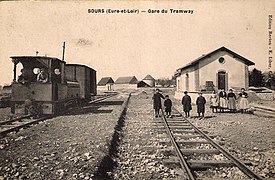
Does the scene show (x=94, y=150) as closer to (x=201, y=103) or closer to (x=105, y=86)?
(x=201, y=103)

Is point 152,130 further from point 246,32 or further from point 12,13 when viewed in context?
point 12,13

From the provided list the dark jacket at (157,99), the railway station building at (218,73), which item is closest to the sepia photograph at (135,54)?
the dark jacket at (157,99)

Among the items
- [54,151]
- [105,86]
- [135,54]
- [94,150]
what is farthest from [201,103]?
[105,86]

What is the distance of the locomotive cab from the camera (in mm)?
7377

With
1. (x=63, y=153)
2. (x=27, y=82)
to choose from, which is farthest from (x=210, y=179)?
(x=27, y=82)

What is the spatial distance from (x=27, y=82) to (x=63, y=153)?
161 inches

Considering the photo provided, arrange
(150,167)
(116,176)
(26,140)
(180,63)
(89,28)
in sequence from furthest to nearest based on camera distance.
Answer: (180,63) < (89,28) < (26,140) < (150,167) < (116,176)

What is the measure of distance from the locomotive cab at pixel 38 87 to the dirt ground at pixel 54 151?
5.10 ft

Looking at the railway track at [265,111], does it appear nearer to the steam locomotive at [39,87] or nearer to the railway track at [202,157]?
the railway track at [202,157]

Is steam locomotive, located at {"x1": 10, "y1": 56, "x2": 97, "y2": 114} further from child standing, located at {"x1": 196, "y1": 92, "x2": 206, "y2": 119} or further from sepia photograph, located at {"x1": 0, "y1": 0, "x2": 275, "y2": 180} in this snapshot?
child standing, located at {"x1": 196, "y1": 92, "x2": 206, "y2": 119}

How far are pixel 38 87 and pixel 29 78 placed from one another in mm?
764

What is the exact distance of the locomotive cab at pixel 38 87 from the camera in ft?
24.2

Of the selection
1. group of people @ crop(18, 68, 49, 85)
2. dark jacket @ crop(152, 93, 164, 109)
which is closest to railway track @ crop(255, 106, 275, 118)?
dark jacket @ crop(152, 93, 164, 109)

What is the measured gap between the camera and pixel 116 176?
3.35m
